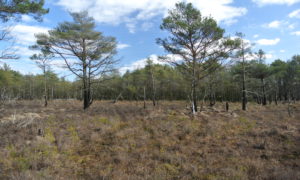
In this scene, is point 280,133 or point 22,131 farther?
point 280,133

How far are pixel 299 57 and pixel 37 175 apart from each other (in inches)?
1929

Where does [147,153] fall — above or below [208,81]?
below

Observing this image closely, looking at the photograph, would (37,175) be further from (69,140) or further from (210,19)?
(210,19)

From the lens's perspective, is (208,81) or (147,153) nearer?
(147,153)

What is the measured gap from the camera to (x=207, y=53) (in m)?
14.6

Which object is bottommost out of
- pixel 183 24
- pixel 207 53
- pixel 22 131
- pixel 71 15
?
pixel 22 131

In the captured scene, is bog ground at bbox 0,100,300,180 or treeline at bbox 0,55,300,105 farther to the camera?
treeline at bbox 0,55,300,105

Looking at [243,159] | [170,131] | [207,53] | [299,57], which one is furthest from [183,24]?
[299,57]

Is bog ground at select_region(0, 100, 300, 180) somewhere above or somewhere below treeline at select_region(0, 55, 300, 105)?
below

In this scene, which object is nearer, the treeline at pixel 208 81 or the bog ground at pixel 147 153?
the bog ground at pixel 147 153

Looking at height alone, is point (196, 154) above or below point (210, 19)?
below

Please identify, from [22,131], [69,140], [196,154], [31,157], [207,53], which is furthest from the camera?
[207,53]

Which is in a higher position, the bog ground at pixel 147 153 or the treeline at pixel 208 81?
the treeline at pixel 208 81

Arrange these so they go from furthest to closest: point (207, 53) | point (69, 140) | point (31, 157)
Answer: point (207, 53) < point (69, 140) < point (31, 157)
